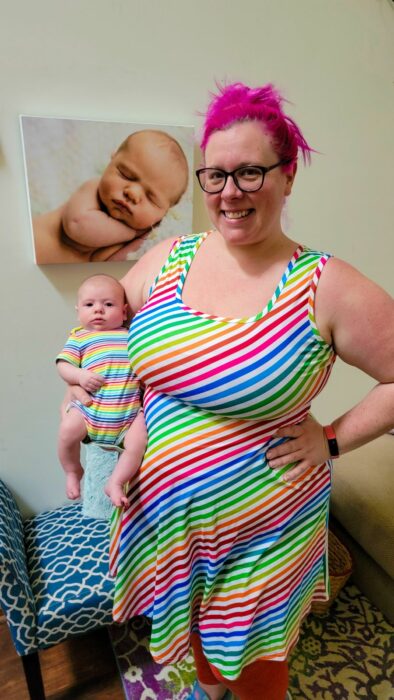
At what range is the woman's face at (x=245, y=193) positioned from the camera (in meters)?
0.77

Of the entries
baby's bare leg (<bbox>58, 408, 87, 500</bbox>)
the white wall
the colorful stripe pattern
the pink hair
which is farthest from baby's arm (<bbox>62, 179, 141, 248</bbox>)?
the pink hair

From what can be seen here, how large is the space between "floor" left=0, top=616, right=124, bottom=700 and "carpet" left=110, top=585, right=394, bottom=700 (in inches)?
1.6

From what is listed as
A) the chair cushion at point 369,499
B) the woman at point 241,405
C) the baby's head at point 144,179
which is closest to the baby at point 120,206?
the baby's head at point 144,179

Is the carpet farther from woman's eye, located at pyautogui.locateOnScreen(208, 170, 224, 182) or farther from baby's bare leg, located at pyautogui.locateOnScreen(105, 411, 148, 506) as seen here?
woman's eye, located at pyautogui.locateOnScreen(208, 170, 224, 182)

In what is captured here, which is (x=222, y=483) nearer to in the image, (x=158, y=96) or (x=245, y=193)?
(x=245, y=193)

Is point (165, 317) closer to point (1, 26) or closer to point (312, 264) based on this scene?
point (312, 264)

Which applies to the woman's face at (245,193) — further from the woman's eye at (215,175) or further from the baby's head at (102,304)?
the baby's head at (102,304)

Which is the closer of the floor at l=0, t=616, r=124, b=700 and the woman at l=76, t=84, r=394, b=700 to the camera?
the woman at l=76, t=84, r=394, b=700

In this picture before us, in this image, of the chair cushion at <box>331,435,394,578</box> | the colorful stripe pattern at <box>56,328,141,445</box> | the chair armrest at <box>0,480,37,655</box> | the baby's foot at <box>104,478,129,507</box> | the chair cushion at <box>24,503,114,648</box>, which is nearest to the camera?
the baby's foot at <box>104,478,129,507</box>

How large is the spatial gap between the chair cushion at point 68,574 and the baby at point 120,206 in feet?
3.10

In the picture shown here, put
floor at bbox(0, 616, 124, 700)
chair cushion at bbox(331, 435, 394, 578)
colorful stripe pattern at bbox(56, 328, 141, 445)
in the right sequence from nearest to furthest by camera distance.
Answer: colorful stripe pattern at bbox(56, 328, 141, 445)
floor at bbox(0, 616, 124, 700)
chair cushion at bbox(331, 435, 394, 578)

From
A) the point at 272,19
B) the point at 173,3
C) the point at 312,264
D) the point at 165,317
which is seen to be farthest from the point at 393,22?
the point at 165,317

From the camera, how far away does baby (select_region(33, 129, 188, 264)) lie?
1.44m

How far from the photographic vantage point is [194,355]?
804 millimetres
